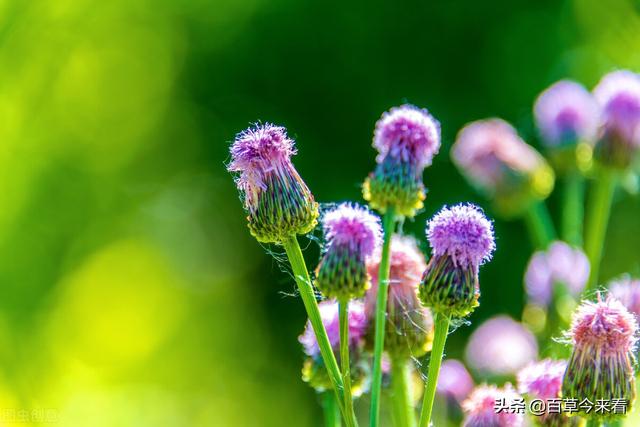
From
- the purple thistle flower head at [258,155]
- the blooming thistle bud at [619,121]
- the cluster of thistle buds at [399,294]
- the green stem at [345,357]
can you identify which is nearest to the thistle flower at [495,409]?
the cluster of thistle buds at [399,294]

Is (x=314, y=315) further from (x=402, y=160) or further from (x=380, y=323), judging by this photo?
(x=402, y=160)

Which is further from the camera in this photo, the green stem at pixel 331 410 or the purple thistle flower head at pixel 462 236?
the green stem at pixel 331 410

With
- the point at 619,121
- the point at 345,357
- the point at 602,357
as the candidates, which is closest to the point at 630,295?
the point at 602,357

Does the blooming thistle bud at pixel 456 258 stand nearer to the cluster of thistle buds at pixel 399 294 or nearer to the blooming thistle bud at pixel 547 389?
the cluster of thistle buds at pixel 399 294

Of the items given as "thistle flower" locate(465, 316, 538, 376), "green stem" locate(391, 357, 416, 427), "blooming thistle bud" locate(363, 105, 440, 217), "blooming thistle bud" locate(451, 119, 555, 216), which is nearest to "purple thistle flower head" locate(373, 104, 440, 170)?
"blooming thistle bud" locate(363, 105, 440, 217)

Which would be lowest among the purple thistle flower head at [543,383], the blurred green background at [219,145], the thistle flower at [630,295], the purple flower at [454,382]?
the purple thistle flower head at [543,383]

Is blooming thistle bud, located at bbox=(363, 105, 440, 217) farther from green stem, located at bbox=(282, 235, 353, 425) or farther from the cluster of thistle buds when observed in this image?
green stem, located at bbox=(282, 235, 353, 425)
